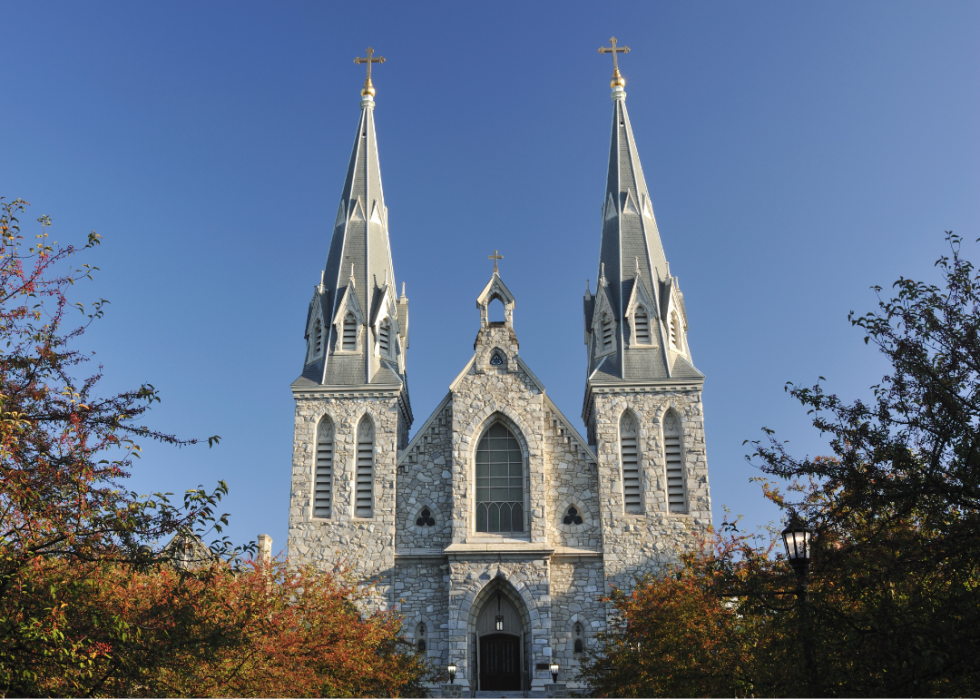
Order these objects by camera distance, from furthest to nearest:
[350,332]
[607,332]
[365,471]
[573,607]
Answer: [350,332]
[607,332]
[365,471]
[573,607]

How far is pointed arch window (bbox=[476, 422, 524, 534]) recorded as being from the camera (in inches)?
1106

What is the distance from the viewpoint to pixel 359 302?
3139cm

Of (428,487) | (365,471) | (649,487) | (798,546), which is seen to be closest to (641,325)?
(649,487)

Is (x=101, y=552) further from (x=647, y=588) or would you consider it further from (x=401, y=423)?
(x=401, y=423)

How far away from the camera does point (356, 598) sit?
2502 centimetres

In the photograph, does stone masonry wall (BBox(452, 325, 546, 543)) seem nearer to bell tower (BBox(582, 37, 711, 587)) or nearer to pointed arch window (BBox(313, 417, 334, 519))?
bell tower (BBox(582, 37, 711, 587))

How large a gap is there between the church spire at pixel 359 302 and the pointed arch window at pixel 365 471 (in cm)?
146

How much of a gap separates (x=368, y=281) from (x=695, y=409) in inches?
457

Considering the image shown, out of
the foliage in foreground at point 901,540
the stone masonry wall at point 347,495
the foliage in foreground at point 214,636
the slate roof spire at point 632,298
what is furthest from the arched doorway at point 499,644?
the foliage in foreground at point 901,540

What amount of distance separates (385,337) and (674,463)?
10185 millimetres


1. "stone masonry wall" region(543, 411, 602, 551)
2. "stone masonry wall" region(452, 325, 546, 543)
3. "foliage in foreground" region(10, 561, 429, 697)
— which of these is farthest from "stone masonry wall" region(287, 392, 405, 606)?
"stone masonry wall" region(543, 411, 602, 551)

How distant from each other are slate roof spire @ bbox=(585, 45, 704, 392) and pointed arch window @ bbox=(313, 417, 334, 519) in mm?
8320

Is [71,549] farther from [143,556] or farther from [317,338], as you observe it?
[317,338]

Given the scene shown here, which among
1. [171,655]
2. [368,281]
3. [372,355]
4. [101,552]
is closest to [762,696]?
[171,655]
